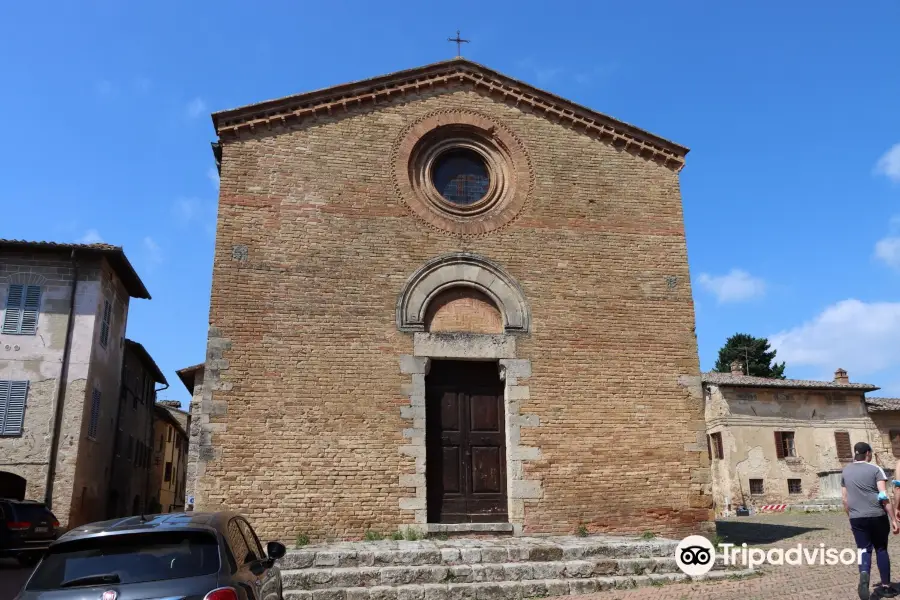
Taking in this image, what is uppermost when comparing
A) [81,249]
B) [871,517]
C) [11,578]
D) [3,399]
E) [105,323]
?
[81,249]

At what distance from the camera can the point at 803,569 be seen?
31.6ft

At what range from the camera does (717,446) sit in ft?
89.3

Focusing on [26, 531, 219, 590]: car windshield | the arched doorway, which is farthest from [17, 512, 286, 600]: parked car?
the arched doorway

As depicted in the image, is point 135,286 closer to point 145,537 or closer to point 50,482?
point 50,482

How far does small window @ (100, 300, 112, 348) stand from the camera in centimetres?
1845

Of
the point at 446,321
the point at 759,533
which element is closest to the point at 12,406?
the point at 446,321

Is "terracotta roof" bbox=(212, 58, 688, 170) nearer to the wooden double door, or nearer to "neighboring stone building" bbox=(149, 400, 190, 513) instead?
the wooden double door

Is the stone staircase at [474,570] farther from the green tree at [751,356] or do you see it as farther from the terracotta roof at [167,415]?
the green tree at [751,356]

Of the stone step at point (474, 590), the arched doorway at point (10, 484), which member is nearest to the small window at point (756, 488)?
the stone step at point (474, 590)

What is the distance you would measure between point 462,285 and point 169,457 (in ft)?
86.5

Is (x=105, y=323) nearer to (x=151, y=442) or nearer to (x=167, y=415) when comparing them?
(x=151, y=442)

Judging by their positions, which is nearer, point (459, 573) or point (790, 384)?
point (459, 573)

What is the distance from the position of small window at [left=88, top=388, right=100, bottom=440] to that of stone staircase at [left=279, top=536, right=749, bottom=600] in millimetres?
10513

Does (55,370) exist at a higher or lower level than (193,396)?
higher
